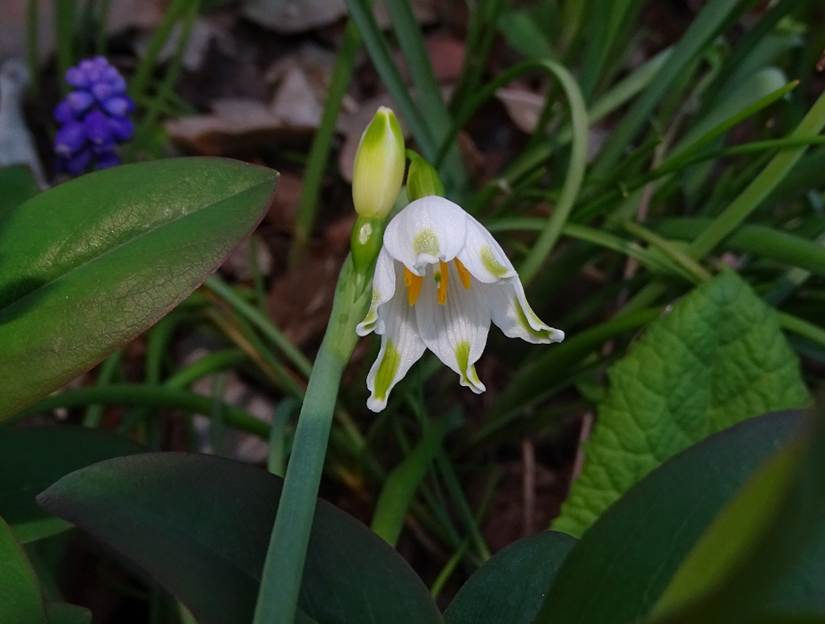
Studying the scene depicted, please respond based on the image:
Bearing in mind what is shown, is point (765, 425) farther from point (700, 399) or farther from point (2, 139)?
point (2, 139)

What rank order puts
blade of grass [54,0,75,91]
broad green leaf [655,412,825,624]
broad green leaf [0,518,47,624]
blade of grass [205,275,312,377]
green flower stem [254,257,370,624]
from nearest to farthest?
broad green leaf [655,412,825,624] → green flower stem [254,257,370,624] → broad green leaf [0,518,47,624] → blade of grass [205,275,312,377] → blade of grass [54,0,75,91]

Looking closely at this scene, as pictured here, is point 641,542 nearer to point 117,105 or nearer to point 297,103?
point 117,105

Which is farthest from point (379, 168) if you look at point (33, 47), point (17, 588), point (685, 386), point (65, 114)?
point (33, 47)

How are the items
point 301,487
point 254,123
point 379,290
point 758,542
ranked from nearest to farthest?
point 758,542 → point 301,487 → point 379,290 → point 254,123

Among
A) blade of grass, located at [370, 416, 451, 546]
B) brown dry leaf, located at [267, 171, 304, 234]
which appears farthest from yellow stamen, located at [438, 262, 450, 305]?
brown dry leaf, located at [267, 171, 304, 234]

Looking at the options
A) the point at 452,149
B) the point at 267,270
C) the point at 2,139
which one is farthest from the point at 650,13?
the point at 2,139

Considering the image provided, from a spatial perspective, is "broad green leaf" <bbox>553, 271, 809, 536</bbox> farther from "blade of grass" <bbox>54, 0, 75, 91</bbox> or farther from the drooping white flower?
"blade of grass" <bbox>54, 0, 75, 91</bbox>

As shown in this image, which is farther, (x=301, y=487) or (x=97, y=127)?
(x=97, y=127)
